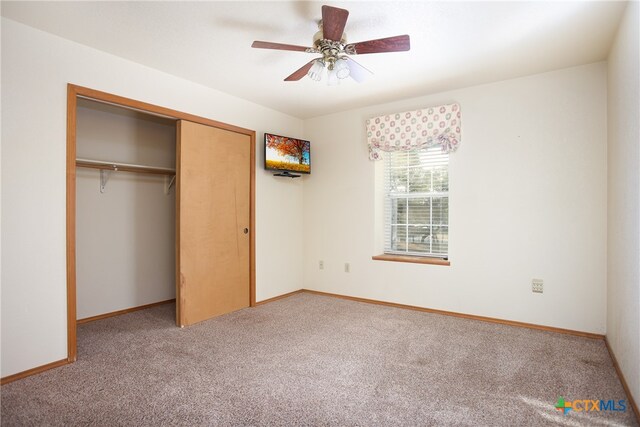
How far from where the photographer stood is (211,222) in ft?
11.8

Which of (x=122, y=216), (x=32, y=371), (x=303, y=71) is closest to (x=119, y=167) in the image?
(x=122, y=216)

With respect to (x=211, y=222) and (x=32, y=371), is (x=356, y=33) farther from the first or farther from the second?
(x=32, y=371)

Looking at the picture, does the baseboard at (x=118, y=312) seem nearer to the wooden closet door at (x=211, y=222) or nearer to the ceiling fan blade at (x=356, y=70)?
the wooden closet door at (x=211, y=222)

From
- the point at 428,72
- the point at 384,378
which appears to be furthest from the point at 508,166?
the point at 384,378

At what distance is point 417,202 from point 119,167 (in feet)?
10.8

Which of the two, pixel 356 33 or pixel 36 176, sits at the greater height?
pixel 356 33

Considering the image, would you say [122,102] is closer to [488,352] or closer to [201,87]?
[201,87]

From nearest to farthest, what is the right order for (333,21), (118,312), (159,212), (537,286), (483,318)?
(333,21), (537,286), (483,318), (118,312), (159,212)

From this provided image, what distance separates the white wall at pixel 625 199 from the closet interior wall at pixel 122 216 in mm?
4155

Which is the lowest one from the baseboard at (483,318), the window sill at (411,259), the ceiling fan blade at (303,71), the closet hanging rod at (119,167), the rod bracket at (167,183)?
the baseboard at (483,318)

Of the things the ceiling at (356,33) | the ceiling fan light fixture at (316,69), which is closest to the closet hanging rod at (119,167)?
the ceiling at (356,33)

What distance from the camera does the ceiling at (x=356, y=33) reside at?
7.02ft

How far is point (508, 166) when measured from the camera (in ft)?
10.9

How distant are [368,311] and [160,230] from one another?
269cm
